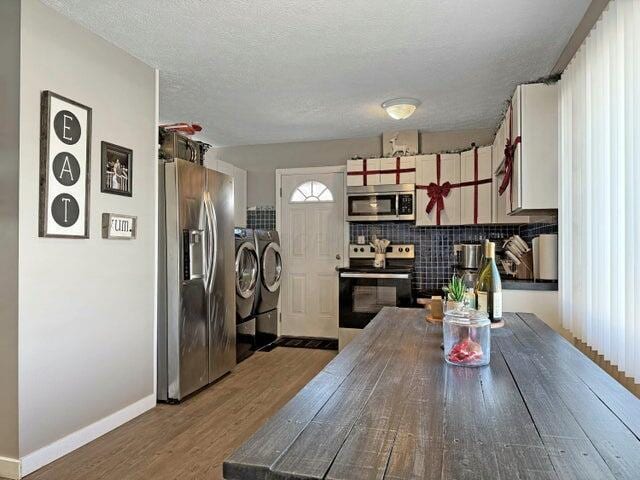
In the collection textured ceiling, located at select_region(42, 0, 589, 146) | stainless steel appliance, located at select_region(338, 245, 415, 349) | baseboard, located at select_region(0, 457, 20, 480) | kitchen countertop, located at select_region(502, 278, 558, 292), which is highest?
textured ceiling, located at select_region(42, 0, 589, 146)

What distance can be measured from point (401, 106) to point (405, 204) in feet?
3.72

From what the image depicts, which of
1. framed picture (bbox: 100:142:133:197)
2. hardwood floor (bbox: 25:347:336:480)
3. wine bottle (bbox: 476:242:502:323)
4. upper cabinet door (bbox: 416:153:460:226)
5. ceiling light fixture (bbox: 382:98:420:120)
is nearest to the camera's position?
wine bottle (bbox: 476:242:502:323)

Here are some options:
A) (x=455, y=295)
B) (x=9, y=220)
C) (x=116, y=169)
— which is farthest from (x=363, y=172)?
(x=9, y=220)

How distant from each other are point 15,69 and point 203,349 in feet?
6.99

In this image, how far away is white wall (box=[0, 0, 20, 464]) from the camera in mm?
2049

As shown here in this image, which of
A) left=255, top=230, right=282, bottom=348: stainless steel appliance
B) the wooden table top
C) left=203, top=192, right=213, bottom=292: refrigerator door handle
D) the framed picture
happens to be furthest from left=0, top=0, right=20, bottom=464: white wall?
left=255, top=230, right=282, bottom=348: stainless steel appliance

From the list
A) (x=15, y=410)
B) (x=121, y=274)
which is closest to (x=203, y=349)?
(x=121, y=274)

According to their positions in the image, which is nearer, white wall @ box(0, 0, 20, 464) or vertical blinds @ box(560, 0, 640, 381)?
vertical blinds @ box(560, 0, 640, 381)

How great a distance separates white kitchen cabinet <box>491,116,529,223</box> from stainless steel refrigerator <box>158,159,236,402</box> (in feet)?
7.38

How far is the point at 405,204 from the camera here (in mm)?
4438

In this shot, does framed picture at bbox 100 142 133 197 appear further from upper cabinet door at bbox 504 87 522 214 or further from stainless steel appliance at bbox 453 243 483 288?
stainless steel appliance at bbox 453 243 483 288

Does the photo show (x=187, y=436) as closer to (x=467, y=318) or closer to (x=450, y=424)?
(x=467, y=318)

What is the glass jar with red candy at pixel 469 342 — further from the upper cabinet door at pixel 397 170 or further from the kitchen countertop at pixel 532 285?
the upper cabinet door at pixel 397 170

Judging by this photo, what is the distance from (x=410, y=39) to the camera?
8.38ft
